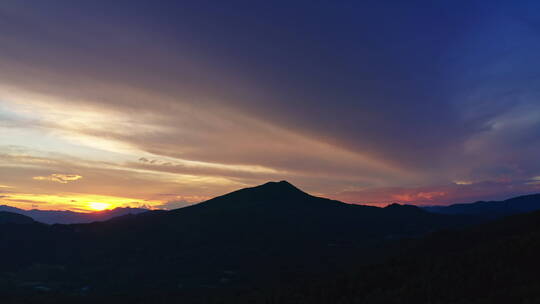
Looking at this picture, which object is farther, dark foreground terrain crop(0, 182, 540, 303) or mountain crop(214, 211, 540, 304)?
dark foreground terrain crop(0, 182, 540, 303)

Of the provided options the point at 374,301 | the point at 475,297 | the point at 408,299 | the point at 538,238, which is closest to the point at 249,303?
the point at 374,301

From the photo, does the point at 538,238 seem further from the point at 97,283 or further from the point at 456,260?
the point at 97,283

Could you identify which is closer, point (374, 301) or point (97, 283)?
point (374, 301)

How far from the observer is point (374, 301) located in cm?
8444

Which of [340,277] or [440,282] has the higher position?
[440,282]

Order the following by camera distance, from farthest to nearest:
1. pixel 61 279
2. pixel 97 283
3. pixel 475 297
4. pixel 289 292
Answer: pixel 61 279 < pixel 97 283 < pixel 289 292 < pixel 475 297

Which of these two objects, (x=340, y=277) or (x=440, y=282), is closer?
(x=440, y=282)

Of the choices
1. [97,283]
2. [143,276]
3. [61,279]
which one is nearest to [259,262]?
[143,276]

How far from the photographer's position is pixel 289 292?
102 meters

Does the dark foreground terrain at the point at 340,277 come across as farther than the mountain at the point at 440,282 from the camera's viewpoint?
Yes

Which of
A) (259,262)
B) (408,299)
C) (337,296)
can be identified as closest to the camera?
(408,299)

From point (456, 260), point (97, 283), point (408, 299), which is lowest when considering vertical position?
point (97, 283)

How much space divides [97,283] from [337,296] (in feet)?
387

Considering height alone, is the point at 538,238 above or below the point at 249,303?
above
